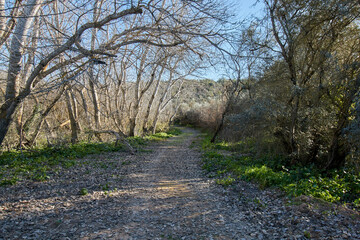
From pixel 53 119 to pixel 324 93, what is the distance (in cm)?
1508

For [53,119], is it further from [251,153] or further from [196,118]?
[196,118]

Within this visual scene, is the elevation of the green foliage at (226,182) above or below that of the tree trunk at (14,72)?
below

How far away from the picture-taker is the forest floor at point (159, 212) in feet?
11.9

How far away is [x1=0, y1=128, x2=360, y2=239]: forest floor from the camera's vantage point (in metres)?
3.64

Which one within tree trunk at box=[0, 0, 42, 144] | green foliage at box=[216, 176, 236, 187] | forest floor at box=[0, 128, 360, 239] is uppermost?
tree trunk at box=[0, 0, 42, 144]

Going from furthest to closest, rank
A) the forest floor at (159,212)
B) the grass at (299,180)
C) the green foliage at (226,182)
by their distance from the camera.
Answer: the green foliage at (226,182), the grass at (299,180), the forest floor at (159,212)

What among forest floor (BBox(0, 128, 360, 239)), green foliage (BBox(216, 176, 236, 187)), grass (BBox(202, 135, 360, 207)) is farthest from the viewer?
green foliage (BBox(216, 176, 236, 187))

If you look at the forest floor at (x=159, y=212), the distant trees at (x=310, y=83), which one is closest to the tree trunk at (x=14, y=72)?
the forest floor at (x=159, y=212)

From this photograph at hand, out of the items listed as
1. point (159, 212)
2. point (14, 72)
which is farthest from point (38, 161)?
point (159, 212)

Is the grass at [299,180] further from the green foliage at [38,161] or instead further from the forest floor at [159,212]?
the green foliage at [38,161]

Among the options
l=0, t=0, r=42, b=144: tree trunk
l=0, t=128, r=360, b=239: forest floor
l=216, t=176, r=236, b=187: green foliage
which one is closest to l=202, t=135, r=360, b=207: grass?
l=216, t=176, r=236, b=187: green foliage

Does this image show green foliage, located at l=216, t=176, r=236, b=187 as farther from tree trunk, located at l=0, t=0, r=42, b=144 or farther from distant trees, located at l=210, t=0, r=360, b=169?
tree trunk, located at l=0, t=0, r=42, b=144

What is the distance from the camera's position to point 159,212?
14.9 feet

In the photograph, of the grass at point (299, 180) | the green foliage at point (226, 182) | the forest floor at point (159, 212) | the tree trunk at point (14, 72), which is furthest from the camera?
the green foliage at point (226, 182)
